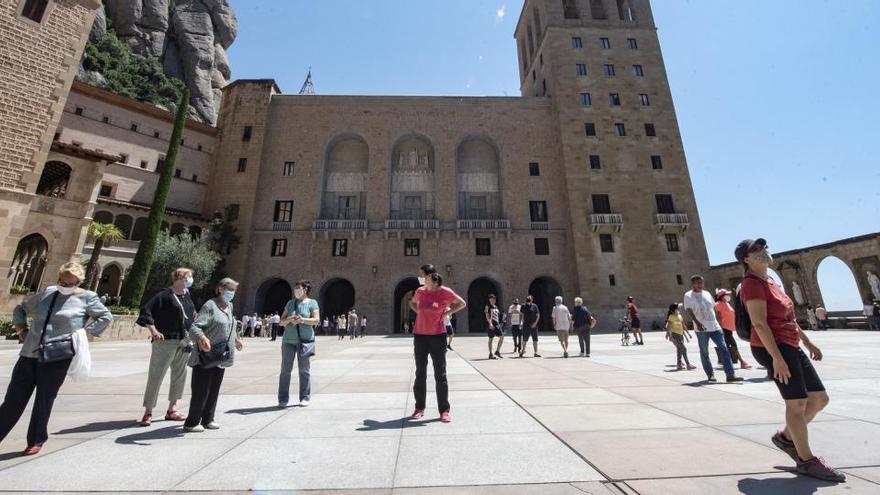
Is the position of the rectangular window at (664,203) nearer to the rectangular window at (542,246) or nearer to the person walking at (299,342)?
the rectangular window at (542,246)

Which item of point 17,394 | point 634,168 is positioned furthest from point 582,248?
point 17,394

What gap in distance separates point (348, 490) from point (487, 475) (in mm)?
972

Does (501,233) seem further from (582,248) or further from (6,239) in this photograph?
(6,239)

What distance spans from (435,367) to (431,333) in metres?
0.41

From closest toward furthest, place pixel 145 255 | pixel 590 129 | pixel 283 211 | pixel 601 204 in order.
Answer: pixel 145 255
pixel 601 204
pixel 283 211
pixel 590 129

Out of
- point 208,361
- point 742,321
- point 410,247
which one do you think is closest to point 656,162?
point 410,247

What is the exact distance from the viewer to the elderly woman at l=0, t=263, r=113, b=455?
10.5 ft

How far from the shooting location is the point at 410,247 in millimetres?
27188

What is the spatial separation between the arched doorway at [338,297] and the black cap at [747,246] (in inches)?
1052

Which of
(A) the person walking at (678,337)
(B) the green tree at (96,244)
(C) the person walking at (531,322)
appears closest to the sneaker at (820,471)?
(A) the person walking at (678,337)

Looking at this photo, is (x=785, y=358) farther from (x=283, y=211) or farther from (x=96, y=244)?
(x=283, y=211)

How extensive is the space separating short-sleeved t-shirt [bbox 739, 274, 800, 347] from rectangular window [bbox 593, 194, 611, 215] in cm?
2622

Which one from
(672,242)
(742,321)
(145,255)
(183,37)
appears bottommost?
(742,321)

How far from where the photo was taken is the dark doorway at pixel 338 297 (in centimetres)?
2806
